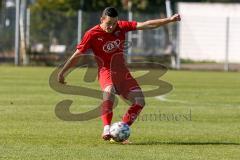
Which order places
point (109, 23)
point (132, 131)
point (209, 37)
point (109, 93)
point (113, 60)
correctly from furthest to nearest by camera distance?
point (209, 37) → point (132, 131) → point (113, 60) → point (109, 93) → point (109, 23)

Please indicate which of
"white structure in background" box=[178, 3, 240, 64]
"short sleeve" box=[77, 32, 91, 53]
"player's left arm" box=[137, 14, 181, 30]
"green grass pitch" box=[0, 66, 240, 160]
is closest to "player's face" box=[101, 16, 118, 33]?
"short sleeve" box=[77, 32, 91, 53]

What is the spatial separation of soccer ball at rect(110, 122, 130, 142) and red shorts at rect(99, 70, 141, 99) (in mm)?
708

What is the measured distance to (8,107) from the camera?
1631cm

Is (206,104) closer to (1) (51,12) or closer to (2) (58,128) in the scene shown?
(2) (58,128)

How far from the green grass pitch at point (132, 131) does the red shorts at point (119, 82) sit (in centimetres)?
73

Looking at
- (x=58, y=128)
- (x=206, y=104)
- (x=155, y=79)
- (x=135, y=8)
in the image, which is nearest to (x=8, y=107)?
(x=58, y=128)

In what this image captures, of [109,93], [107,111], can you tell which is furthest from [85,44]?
[107,111]

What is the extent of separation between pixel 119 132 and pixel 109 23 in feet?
5.29

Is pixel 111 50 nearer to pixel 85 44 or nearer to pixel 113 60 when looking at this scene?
pixel 113 60

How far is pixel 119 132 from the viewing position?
449 inches

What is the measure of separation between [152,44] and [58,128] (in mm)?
28549

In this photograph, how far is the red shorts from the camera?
12031 mm

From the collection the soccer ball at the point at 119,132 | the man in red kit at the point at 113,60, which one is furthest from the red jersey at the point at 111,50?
the soccer ball at the point at 119,132

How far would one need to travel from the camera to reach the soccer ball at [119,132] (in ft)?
37.4
